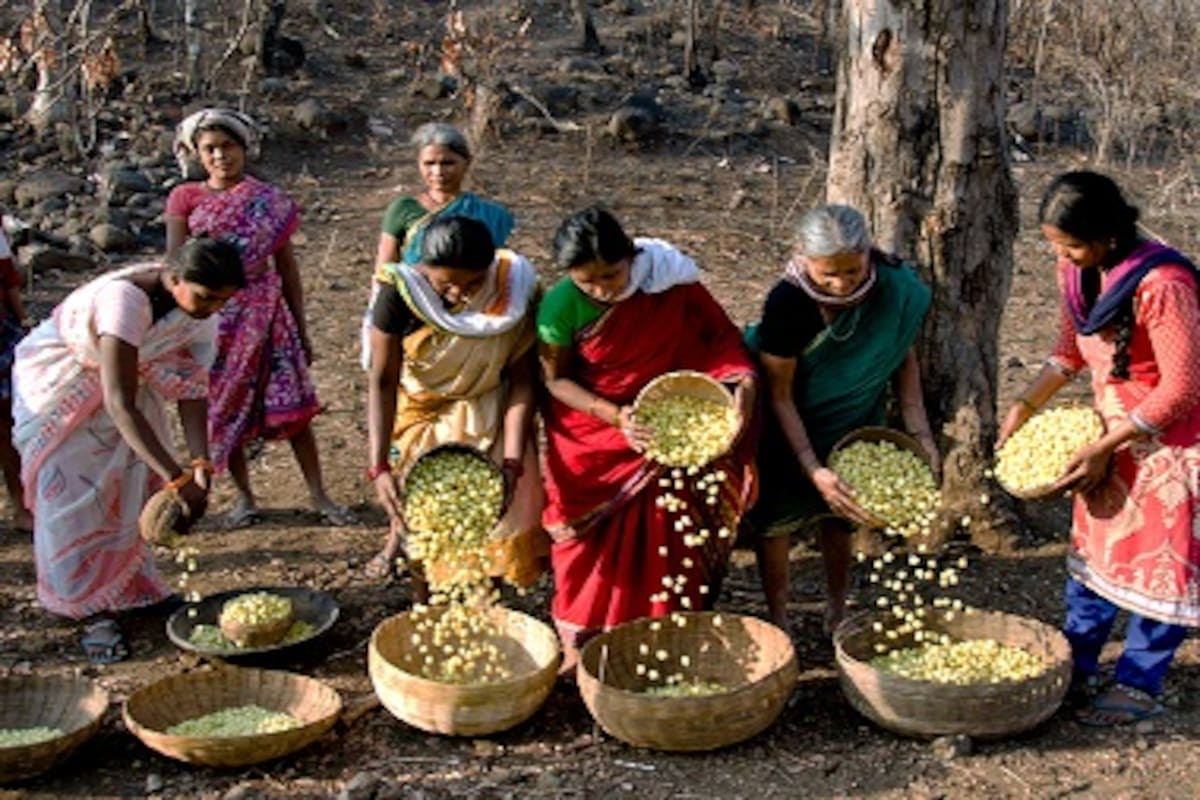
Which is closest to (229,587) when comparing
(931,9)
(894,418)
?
(894,418)

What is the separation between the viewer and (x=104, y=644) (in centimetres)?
514

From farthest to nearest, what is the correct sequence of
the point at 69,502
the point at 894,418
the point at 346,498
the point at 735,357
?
1. the point at 346,498
2. the point at 894,418
3. the point at 69,502
4. the point at 735,357

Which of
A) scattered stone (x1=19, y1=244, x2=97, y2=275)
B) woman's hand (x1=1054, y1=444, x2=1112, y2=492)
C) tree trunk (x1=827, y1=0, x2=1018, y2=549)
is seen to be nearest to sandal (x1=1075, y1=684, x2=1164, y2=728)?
woman's hand (x1=1054, y1=444, x2=1112, y2=492)

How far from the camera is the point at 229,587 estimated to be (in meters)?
5.70

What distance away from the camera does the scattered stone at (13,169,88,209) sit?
10.8m

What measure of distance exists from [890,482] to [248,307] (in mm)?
2820

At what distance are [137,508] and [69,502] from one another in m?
0.24

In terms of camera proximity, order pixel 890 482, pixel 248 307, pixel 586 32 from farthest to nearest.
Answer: pixel 586 32, pixel 248 307, pixel 890 482

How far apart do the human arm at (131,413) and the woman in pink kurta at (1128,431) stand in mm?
2608

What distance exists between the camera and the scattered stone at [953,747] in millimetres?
4348

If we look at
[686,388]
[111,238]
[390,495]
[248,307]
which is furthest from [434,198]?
[111,238]

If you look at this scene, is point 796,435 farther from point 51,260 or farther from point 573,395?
point 51,260

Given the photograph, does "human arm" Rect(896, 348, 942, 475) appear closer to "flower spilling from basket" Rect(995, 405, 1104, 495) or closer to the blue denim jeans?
"flower spilling from basket" Rect(995, 405, 1104, 495)

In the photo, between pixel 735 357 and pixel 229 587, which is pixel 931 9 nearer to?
pixel 735 357
